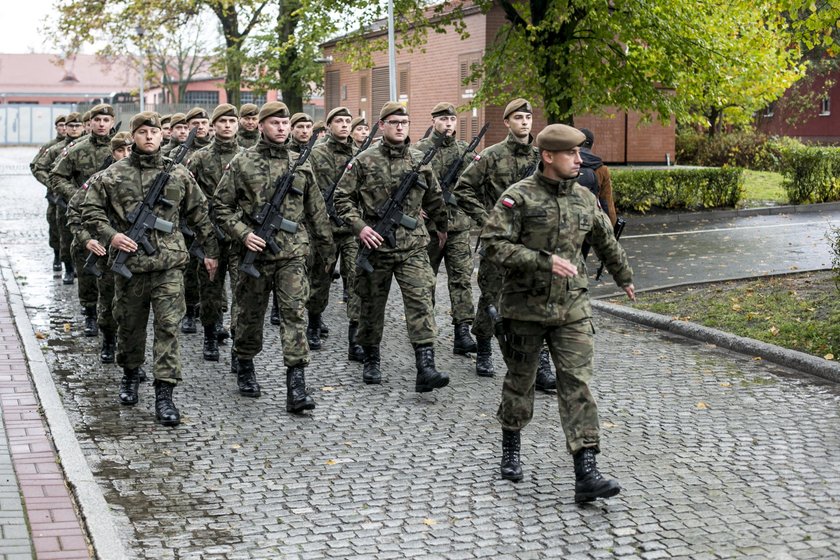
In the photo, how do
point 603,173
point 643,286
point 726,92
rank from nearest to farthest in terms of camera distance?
point 603,173, point 643,286, point 726,92

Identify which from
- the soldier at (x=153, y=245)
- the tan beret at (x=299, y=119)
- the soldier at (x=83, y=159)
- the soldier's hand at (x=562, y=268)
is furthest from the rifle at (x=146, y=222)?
the soldier at (x=83, y=159)

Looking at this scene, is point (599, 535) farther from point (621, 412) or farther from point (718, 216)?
point (718, 216)

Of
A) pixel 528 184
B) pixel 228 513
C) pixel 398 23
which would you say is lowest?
pixel 228 513

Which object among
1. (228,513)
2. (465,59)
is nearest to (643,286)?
(228,513)

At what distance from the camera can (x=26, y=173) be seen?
147 feet

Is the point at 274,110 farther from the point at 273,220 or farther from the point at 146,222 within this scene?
the point at 146,222

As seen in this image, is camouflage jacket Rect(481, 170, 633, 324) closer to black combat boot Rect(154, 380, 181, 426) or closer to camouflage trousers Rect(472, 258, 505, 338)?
black combat boot Rect(154, 380, 181, 426)

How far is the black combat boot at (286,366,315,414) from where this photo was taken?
8398 millimetres

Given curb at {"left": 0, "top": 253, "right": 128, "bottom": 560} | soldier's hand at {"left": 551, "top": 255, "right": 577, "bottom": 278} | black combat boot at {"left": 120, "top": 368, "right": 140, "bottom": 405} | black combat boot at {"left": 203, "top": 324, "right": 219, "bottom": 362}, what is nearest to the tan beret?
black combat boot at {"left": 203, "top": 324, "right": 219, "bottom": 362}

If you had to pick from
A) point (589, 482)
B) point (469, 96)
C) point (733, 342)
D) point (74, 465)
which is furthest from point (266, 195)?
point (469, 96)

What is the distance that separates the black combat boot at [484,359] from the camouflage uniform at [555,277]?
2965mm

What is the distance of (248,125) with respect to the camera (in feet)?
37.6

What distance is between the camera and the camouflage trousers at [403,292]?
8953 millimetres

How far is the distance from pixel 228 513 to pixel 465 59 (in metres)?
26.9
